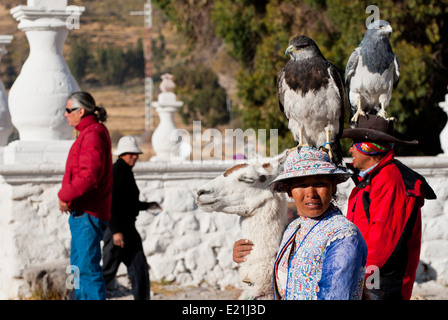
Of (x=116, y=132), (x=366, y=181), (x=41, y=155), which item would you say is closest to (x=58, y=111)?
(x=41, y=155)

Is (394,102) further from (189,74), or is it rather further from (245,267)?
(189,74)

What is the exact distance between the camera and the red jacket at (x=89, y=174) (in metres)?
6.09

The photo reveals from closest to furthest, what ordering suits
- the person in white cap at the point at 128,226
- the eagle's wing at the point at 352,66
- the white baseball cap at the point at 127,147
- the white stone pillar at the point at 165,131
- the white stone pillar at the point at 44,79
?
1. the eagle's wing at the point at 352,66
2. the person in white cap at the point at 128,226
3. the white baseball cap at the point at 127,147
4. the white stone pillar at the point at 44,79
5. the white stone pillar at the point at 165,131

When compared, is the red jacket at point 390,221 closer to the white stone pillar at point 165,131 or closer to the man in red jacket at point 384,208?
the man in red jacket at point 384,208

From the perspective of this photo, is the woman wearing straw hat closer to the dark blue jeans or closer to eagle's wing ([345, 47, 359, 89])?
eagle's wing ([345, 47, 359, 89])

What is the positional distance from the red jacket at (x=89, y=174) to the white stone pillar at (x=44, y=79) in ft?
6.06

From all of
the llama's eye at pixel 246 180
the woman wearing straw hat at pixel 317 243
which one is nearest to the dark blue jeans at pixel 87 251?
the llama's eye at pixel 246 180

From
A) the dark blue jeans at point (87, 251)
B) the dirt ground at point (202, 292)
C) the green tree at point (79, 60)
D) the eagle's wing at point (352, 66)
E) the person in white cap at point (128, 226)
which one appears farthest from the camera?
the green tree at point (79, 60)

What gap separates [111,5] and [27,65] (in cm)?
6874

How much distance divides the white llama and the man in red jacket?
444mm

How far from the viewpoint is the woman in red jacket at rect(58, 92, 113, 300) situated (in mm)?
6109

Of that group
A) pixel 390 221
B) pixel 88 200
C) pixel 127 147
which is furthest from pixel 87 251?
pixel 390 221

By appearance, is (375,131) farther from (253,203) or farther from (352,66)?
(253,203)
